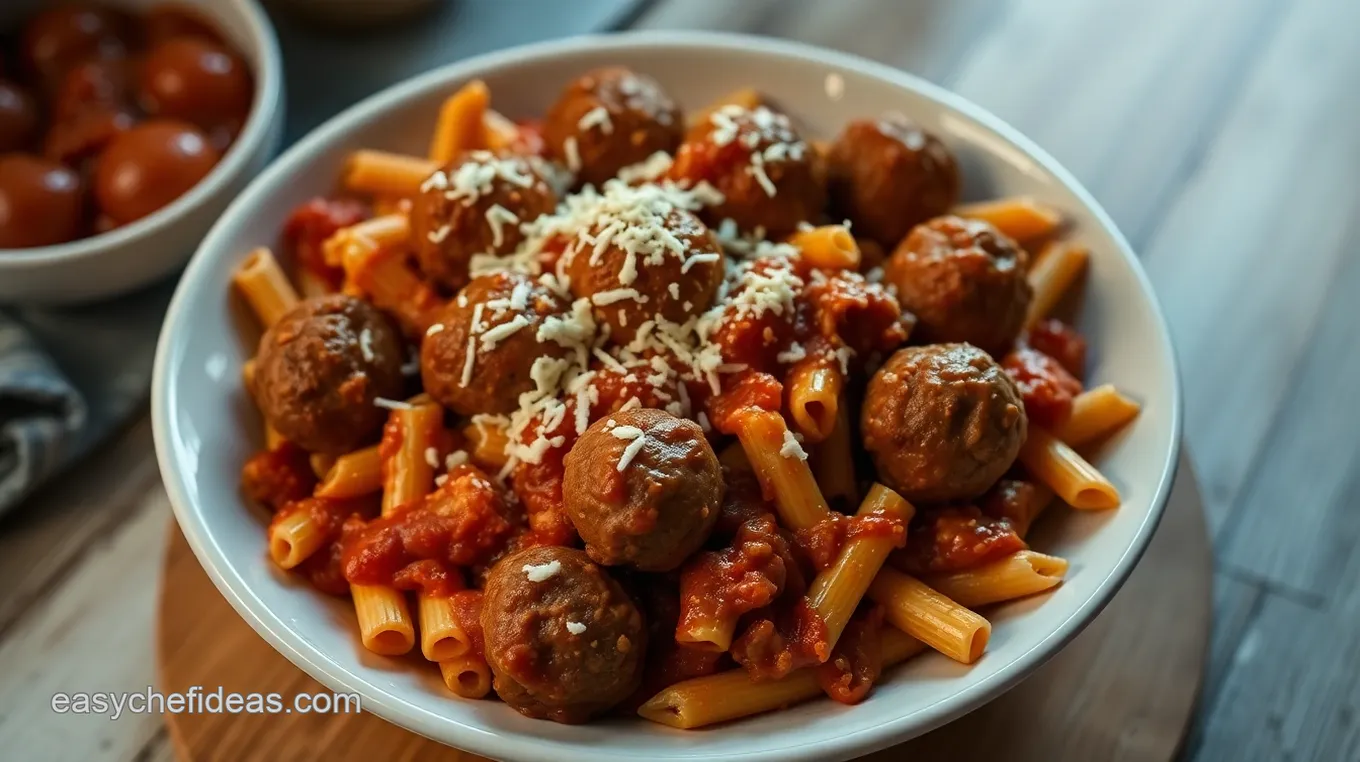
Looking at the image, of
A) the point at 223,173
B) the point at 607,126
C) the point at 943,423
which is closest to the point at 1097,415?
the point at 943,423

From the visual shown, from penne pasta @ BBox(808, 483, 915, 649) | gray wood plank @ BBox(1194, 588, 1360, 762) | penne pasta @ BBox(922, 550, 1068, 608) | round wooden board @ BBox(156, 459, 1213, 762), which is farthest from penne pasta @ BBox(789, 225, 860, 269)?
gray wood plank @ BBox(1194, 588, 1360, 762)

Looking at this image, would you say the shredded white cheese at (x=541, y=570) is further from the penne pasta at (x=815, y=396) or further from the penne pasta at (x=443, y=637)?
the penne pasta at (x=815, y=396)

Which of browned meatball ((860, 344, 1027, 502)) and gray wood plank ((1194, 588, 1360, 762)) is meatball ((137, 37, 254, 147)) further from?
gray wood plank ((1194, 588, 1360, 762))

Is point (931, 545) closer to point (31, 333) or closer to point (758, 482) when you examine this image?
point (758, 482)

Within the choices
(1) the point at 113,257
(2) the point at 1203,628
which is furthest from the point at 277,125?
(2) the point at 1203,628

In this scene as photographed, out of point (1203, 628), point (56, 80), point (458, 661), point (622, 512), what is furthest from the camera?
point (56, 80)

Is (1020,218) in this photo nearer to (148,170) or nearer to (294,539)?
(294,539)
